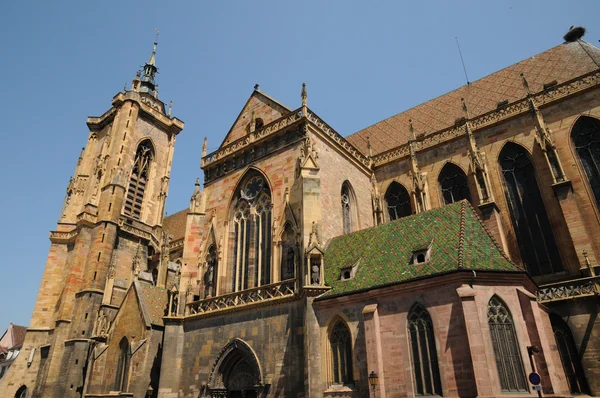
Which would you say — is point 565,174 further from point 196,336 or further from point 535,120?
point 196,336

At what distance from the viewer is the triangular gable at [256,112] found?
Result: 66.5ft

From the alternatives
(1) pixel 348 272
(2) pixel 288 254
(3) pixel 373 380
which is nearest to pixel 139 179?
(2) pixel 288 254

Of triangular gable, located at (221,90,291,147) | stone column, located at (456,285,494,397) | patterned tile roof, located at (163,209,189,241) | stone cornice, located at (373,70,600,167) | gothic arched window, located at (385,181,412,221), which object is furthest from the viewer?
patterned tile roof, located at (163,209,189,241)

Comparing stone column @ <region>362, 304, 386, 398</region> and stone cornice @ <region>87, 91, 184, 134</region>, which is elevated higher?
stone cornice @ <region>87, 91, 184, 134</region>

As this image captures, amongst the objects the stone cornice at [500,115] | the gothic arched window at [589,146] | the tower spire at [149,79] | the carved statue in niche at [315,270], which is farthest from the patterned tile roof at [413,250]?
the tower spire at [149,79]

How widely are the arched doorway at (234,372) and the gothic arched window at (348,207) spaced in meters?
6.77

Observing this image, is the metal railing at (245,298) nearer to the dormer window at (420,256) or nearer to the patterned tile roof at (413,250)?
the patterned tile roof at (413,250)

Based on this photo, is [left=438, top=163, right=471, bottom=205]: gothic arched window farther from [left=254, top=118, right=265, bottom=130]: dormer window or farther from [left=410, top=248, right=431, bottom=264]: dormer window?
[left=254, top=118, right=265, bottom=130]: dormer window

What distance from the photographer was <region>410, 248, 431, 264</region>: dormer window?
13.4m

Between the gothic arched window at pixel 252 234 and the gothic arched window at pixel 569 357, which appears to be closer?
the gothic arched window at pixel 569 357

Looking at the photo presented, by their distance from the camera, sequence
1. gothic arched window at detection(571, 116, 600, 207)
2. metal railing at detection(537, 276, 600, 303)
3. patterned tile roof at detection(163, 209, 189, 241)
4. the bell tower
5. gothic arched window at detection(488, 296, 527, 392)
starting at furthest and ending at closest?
patterned tile roof at detection(163, 209, 189, 241) < the bell tower < gothic arched window at detection(571, 116, 600, 207) < metal railing at detection(537, 276, 600, 303) < gothic arched window at detection(488, 296, 527, 392)

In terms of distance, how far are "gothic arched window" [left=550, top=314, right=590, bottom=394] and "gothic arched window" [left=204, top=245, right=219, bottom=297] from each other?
42.3 feet

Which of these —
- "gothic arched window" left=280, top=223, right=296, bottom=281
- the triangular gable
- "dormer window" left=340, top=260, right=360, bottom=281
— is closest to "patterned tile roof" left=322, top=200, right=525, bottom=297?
"dormer window" left=340, top=260, right=360, bottom=281

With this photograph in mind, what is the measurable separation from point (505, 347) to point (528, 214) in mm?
7913
